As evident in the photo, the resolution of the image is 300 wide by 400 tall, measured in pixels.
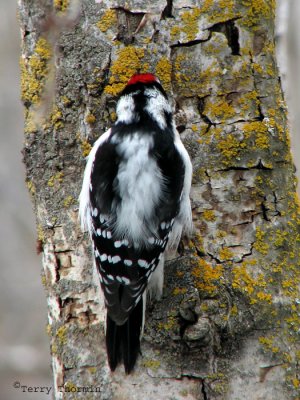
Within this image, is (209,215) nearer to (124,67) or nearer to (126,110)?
(126,110)

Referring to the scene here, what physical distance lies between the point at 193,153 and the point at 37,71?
0.94m

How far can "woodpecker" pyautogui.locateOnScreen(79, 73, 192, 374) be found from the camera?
2.99 meters

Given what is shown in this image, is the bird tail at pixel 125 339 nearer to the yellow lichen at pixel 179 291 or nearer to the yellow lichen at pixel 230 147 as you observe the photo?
the yellow lichen at pixel 179 291

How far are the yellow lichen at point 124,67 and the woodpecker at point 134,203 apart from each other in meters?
0.06

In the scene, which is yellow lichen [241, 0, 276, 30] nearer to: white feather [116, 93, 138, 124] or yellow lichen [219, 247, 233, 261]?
white feather [116, 93, 138, 124]

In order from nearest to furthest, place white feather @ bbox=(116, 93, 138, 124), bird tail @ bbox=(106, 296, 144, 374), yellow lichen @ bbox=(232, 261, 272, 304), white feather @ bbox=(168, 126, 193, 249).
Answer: bird tail @ bbox=(106, 296, 144, 374), yellow lichen @ bbox=(232, 261, 272, 304), white feather @ bbox=(168, 126, 193, 249), white feather @ bbox=(116, 93, 138, 124)

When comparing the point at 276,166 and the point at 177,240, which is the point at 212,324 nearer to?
the point at 177,240

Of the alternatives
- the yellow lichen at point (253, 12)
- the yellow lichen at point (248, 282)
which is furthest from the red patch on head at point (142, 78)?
the yellow lichen at point (248, 282)

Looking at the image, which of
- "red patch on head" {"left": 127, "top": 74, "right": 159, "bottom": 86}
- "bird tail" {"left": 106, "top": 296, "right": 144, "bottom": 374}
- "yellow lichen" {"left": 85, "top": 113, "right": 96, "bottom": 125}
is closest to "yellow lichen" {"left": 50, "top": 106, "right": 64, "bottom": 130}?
"yellow lichen" {"left": 85, "top": 113, "right": 96, "bottom": 125}

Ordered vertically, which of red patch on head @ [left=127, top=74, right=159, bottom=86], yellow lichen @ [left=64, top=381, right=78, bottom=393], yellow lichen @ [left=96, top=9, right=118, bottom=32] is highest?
yellow lichen @ [left=96, top=9, right=118, bottom=32]

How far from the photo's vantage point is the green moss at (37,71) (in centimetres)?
328

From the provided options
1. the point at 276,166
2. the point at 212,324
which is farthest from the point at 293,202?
→ the point at 212,324

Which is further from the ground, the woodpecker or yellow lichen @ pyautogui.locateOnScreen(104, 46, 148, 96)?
yellow lichen @ pyautogui.locateOnScreen(104, 46, 148, 96)

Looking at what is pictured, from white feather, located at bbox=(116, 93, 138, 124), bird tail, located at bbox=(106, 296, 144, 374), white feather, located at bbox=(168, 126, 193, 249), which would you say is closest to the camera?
bird tail, located at bbox=(106, 296, 144, 374)
